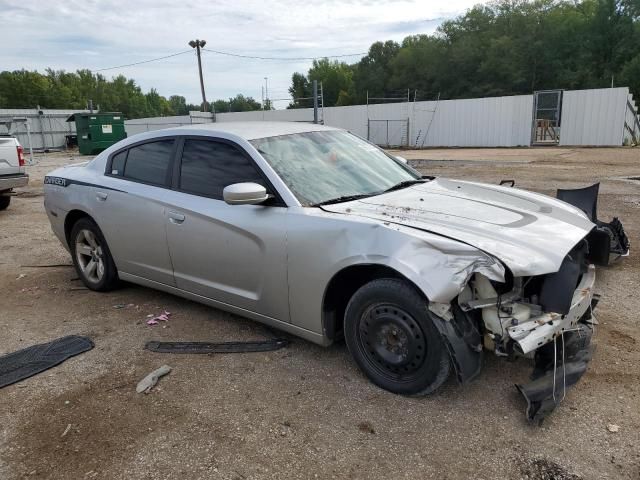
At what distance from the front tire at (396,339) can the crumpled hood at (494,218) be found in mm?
412

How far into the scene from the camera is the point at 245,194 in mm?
3256

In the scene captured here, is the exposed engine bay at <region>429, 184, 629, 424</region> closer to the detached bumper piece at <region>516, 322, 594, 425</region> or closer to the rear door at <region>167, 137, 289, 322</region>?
the detached bumper piece at <region>516, 322, 594, 425</region>

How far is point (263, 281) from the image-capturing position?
3.49 m

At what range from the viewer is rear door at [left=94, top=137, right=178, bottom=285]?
4164mm

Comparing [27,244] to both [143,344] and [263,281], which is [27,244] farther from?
[263,281]

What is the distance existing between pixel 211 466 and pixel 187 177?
226cm

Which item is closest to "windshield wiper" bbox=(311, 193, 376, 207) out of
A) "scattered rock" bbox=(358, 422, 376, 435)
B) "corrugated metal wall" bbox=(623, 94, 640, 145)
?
"scattered rock" bbox=(358, 422, 376, 435)

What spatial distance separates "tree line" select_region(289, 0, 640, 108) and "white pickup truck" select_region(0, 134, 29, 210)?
37.2 meters

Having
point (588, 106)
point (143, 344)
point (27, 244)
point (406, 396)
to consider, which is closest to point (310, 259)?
point (406, 396)

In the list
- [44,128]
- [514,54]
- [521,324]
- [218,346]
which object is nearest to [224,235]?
[218,346]

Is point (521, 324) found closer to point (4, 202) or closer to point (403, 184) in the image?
point (403, 184)

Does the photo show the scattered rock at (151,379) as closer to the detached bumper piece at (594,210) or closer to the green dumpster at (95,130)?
the detached bumper piece at (594,210)

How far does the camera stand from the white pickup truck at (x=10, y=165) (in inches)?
360

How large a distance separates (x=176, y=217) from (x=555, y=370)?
2808 mm
